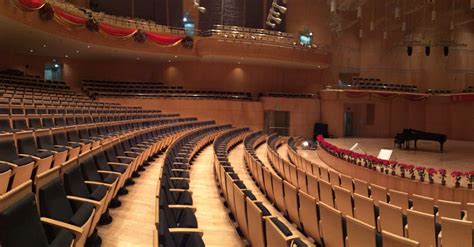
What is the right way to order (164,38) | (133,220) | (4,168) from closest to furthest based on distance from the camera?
1. (4,168)
2. (133,220)
3. (164,38)

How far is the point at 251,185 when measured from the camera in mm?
3195

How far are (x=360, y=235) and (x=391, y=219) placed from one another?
65cm

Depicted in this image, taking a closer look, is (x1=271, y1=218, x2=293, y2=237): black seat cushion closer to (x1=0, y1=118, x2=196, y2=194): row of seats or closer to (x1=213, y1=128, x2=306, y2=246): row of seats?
(x1=213, y1=128, x2=306, y2=246): row of seats

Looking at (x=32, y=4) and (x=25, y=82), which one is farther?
(x=25, y=82)

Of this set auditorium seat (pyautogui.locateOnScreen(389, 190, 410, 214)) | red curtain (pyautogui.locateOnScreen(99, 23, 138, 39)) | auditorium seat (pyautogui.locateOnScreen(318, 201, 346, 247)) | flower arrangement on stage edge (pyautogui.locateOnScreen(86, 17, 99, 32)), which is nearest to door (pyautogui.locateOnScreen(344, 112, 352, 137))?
red curtain (pyautogui.locateOnScreen(99, 23, 138, 39))

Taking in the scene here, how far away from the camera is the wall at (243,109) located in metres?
8.39

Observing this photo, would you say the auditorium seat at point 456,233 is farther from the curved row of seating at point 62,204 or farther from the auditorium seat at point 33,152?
the auditorium seat at point 33,152

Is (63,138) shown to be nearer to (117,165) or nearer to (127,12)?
(117,165)

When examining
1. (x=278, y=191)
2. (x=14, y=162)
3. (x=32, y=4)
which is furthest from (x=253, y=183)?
(x=32, y=4)

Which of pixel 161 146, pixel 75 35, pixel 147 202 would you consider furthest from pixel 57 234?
pixel 75 35

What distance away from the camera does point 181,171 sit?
2488mm

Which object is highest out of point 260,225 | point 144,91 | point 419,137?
point 144,91

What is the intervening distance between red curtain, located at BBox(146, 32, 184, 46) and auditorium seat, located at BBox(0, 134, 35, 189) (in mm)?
6348

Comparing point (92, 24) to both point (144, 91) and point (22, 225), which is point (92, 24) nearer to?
point (144, 91)
